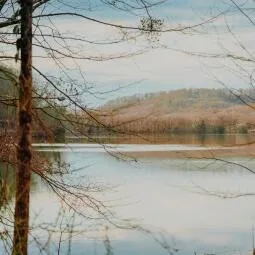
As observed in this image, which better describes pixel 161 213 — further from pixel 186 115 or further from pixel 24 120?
pixel 186 115

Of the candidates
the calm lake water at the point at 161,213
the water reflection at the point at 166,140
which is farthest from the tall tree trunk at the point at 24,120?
the calm lake water at the point at 161,213

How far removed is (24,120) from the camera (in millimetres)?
5215

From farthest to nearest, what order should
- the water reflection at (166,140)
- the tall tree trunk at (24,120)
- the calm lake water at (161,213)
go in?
the calm lake water at (161,213) < the water reflection at (166,140) < the tall tree trunk at (24,120)

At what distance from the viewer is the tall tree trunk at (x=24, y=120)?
16.7 ft

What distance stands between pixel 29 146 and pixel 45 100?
1.98ft

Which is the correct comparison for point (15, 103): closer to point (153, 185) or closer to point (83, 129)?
point (83, 129)

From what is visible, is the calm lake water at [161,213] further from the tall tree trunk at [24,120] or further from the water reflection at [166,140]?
the tall tree trunk at [24,120]

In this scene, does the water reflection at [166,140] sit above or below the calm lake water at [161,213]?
above

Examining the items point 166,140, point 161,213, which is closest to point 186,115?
point 161,213

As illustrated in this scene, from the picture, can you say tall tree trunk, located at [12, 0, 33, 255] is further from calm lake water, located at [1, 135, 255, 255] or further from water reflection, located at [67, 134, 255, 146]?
calm lake water, located at [1, 135, 255, 255]

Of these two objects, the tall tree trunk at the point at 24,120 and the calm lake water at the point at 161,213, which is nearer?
the tall tree trunk at the point at 24,120

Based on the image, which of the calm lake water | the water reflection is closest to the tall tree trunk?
the water reflection

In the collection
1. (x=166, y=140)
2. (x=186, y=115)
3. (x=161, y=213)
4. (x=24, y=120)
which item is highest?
(x=186, y=115)

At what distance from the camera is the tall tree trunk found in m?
5.10
